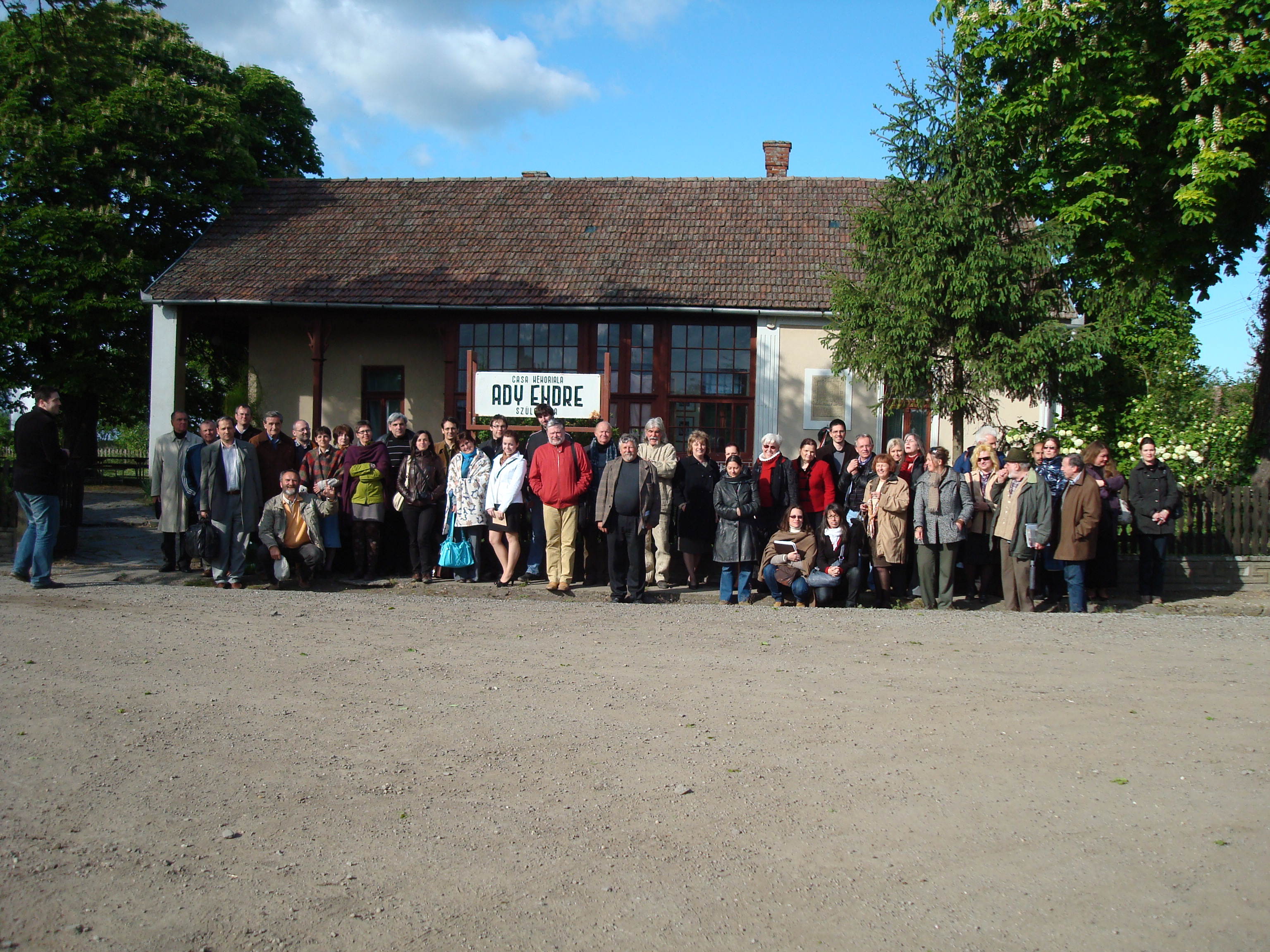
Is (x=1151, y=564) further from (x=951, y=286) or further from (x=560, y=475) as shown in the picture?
(x=560, y=475)

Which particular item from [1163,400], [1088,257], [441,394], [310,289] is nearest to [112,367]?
[310,289]

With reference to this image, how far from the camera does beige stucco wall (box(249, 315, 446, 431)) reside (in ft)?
73.2

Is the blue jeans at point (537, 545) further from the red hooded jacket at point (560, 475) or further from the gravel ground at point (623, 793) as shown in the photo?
the gravel ground at point (623, 793)

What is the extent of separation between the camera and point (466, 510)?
11.8 metres

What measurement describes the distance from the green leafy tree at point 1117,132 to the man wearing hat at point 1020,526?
4881 millimetres

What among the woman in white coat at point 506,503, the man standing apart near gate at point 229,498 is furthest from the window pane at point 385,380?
the woman in white coat at point 506,503

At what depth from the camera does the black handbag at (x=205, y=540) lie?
11.2 metres

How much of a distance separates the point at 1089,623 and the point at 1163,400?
35.4 ft

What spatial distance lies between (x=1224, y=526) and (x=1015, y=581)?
3.92 m

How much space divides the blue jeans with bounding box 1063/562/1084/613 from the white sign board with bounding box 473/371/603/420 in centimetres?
584

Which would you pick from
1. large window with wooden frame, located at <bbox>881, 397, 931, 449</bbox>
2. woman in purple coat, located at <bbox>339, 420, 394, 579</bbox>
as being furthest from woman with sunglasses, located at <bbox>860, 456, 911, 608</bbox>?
large window with wooden frame, located at <bbox>881, 397, 931, 449</bbox>

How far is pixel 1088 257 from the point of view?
51.2 feet

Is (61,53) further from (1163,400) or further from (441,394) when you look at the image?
(1163,400)

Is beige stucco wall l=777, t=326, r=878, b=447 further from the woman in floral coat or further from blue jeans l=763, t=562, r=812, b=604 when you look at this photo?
the woman in floral coat
